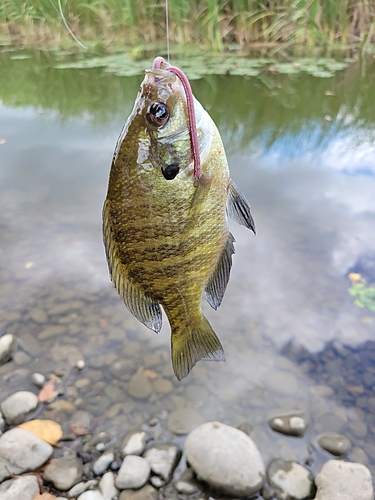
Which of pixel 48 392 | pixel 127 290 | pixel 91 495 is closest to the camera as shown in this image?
pixel 127 290

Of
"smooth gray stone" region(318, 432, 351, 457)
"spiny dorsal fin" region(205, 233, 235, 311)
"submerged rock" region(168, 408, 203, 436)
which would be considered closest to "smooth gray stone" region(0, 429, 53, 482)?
"submerged rock" region(168, 408, 203, 436)

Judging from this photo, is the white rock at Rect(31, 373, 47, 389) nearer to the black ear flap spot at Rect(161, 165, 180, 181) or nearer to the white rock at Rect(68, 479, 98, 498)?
the white rock at Rect(68, 479, 98, 498)

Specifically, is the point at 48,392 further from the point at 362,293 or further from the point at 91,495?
the point at 362,293

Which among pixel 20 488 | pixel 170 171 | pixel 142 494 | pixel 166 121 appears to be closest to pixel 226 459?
pixel 142 494

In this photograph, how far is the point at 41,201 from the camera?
13.9 ft

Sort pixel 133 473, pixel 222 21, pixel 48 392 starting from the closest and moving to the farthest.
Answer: pixel 133 473, pixel 48 392, pixel 222 21

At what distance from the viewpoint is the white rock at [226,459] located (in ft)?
6.19

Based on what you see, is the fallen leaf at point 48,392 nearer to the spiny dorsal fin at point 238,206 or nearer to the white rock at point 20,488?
the white rock at point 20,488

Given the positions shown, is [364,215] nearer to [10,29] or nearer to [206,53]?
[206,53]

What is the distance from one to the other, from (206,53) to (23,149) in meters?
4.92

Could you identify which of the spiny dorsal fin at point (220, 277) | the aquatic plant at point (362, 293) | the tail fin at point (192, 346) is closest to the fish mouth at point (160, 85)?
the spiny dorsal fin at point (220, 277)

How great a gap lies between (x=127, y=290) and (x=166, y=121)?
58 centimetres

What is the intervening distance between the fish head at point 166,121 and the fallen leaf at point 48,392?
1769 mm

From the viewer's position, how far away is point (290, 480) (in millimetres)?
1964
